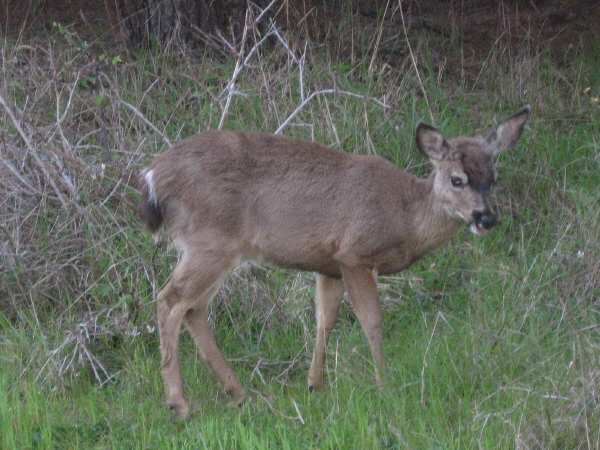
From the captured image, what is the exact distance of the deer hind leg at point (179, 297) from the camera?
18.8 feet

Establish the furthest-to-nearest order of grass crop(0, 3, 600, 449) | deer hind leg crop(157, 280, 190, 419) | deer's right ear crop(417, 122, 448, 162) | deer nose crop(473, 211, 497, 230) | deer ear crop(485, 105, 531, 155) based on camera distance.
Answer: deer ear crop(485, 105, 531, 155) < deer's right ear crop(417, 122, 448, 162) < deer nose crop(473, 211, 497, 230) < deer hind leg crop(157, 280, 190, 419) < grass crop(0, 3, 600, 449)

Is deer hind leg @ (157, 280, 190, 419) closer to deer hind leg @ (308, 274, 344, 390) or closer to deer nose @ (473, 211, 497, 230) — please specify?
deer hind leg @ (308, 274, 344, 390)

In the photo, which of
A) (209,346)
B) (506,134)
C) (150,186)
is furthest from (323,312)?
(506,134)

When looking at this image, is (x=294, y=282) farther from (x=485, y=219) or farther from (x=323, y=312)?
(x=485, y=219)

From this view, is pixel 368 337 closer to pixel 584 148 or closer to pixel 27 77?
pixel 584 148

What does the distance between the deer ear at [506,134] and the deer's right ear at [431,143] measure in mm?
309

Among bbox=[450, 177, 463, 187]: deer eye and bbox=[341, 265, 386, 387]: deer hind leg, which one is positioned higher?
bbox=[450, 177, 463, 187]: deer eye

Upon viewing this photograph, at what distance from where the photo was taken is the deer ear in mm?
6234

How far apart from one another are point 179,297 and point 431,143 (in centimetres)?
173

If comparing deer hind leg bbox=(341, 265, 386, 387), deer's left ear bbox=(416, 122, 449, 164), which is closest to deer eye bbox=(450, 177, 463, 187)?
deer's left ear bbox=(416, 122, 449, 164)

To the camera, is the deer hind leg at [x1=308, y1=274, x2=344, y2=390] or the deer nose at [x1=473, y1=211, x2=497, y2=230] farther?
the deer hind leg at [x1=308, y1=274, x2=344, y2=390]

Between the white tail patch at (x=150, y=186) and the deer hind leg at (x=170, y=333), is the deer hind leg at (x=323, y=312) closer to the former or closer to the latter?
the deer hind leg at (x=170, y=333)

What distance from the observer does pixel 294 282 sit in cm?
677

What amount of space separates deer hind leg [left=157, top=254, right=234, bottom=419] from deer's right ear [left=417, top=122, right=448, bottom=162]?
138 cm
